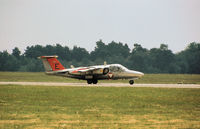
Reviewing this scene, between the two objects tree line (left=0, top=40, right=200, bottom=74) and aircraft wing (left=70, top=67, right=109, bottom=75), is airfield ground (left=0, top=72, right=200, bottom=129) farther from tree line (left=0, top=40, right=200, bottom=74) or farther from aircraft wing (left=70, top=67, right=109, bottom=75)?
tree line (left=0, top=40, right=200, bottom=74)

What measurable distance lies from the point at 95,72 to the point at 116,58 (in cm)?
8636

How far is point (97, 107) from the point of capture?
20.9 metres

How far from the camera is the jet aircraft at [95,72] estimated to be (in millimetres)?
45344

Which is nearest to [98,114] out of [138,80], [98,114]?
[98,114]

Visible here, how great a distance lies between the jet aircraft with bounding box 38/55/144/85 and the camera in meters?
45.3

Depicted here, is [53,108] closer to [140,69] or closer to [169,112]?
[169,112]

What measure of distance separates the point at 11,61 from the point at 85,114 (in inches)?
4716

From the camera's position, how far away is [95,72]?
152 feet

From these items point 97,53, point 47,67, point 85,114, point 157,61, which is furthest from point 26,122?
point 97,53

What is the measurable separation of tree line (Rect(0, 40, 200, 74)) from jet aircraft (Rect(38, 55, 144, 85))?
2802 inches

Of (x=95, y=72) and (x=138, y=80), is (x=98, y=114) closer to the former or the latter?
(x=95, y=72)

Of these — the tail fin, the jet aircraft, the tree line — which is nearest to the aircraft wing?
the jet aircraft

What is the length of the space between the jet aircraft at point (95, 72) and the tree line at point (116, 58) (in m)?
71.2

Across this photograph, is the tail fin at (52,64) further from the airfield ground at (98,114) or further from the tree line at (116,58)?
the tree line at (116,58)
